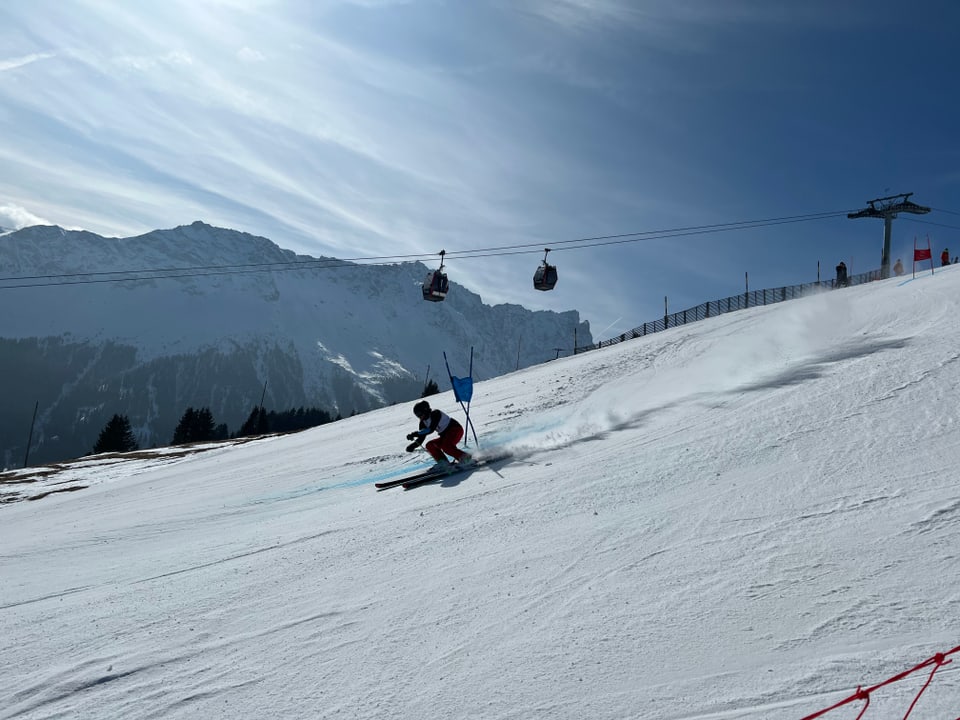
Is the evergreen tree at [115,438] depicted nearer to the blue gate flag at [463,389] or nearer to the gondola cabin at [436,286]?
the gondola cabin at [436,286]

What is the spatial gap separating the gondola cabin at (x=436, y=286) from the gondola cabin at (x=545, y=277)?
4828 millimetres

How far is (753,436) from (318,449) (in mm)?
13421

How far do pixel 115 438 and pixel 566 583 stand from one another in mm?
83862

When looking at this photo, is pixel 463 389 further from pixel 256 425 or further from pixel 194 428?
pixel 194 428

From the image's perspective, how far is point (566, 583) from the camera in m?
5.95

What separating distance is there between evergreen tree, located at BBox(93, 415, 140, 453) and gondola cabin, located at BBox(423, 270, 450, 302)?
59434 mm

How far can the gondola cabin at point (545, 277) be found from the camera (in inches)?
1283

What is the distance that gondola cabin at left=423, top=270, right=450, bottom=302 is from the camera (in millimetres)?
32438

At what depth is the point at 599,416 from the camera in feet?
48.6

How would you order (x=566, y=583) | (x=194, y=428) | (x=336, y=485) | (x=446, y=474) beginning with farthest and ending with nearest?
(x=194, y=428), (x=336, y=485), (x=446, y=474), (x=566, y=583)

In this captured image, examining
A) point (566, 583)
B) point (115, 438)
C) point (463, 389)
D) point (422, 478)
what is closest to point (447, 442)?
point (422, 478)

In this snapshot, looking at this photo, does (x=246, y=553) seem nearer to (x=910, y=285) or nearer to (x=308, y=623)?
(x=308, y=623)

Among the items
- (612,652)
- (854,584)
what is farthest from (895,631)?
(612,652)

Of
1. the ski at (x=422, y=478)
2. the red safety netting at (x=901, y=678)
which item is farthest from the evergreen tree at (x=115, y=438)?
the red safety netting at (x=901, y=678)
